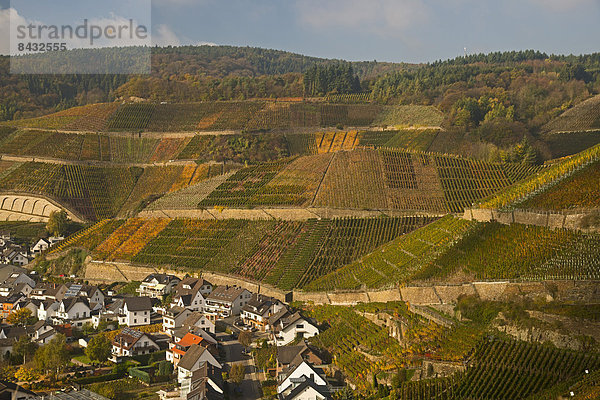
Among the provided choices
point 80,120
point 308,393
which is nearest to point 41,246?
point 80,120

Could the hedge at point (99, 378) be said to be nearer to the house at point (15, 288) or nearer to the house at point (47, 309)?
the house at point (47, 309)

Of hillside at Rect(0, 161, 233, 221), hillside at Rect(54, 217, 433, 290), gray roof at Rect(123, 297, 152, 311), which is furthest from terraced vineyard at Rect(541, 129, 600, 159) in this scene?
gray roof at Rect(123, 297, 152, 311)

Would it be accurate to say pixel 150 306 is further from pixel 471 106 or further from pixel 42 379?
pixel 471 106

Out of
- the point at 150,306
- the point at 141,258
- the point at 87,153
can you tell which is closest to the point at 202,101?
the point at 87,153

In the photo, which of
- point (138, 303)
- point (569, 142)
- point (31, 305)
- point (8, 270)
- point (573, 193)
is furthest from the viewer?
point (569, 142)

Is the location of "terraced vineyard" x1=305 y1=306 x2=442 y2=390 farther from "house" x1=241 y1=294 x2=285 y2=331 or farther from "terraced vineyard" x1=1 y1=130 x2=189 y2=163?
"terraced vineyard" x1=1 y1=130 x2=189 y2=163

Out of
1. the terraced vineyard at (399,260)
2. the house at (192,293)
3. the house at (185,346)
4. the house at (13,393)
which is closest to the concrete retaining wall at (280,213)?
the terraced vineyard at (399,260)

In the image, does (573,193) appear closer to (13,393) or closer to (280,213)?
(280,213)

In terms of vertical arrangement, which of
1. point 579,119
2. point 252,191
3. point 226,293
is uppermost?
point 579,119
